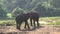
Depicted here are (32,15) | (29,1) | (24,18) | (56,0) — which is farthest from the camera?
(29,1)

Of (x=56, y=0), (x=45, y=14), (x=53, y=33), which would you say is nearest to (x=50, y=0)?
(x=56, y=0)

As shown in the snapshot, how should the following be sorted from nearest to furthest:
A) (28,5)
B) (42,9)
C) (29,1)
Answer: (42,9) < (28,5) < (29,1)

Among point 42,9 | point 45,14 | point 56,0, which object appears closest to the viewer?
point 45,14

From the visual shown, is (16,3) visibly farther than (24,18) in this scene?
Yes

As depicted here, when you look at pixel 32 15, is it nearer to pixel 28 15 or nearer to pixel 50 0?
pixel 28 15

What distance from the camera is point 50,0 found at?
54.3 meters

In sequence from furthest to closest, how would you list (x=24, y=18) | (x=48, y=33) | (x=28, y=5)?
(x=28, y=5) → (x=24, y=18) → (x=48, y=33)

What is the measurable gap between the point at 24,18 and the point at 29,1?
49.7 metres

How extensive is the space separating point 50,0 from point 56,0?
6.80 ft

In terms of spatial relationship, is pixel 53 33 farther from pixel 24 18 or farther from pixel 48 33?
pixel 24 18

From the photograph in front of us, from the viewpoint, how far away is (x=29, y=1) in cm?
6391

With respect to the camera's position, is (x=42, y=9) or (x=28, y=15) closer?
(x=28, y=15)

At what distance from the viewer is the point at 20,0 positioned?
6075cm

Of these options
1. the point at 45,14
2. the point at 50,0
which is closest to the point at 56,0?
the point at 50,0
